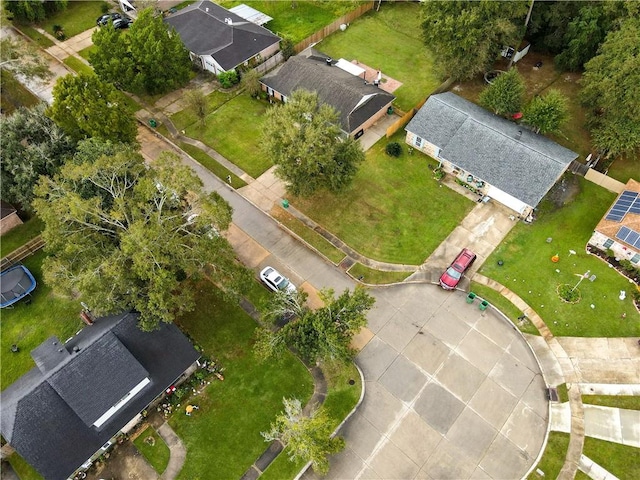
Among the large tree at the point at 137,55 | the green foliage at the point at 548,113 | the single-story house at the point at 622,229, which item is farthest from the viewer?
the large tree at the point at 137,55

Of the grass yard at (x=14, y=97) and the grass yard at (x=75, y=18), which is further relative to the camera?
the grass yard at (x=75, y=18)


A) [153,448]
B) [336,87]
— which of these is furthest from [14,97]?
[153,448]

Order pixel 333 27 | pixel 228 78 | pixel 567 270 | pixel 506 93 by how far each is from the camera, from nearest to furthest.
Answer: pixel 567 270 → pixel 506 93 → pixel 228 78 → pixel 333 27

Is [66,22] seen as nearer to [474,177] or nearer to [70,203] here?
[70,203]

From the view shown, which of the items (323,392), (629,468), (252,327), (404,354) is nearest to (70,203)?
(252,327)

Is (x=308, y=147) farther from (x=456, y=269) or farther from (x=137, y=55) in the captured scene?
(x=137, y=55)

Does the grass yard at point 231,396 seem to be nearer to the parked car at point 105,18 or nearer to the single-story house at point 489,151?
the single-story house at point 489,151

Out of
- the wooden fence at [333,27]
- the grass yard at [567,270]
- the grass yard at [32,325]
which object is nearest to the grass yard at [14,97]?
the grass yard at [32,325]
